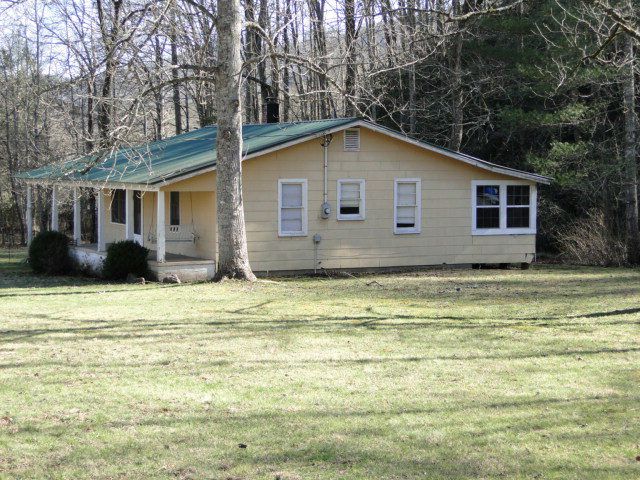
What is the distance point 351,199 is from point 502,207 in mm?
4254

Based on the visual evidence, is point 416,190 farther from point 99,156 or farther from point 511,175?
point 99,156

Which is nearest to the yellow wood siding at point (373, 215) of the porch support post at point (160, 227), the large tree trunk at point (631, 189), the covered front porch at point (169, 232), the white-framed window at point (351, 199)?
the white-framed window at point (351, 199)

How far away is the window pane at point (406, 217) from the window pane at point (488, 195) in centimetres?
190

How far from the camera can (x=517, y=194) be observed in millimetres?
23500

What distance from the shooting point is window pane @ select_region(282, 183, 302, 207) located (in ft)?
69.2

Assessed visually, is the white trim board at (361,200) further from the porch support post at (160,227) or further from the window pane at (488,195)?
the porch support post at (160,227)

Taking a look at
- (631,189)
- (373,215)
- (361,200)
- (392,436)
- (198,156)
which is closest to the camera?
(392,436)

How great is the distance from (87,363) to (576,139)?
2162 cm

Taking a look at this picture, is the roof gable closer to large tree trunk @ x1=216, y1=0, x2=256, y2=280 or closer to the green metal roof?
the green metal roof

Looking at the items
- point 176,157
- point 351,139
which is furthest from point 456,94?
point 176,157

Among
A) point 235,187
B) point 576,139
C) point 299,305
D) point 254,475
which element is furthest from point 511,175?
point 254,475

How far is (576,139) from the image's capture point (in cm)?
2803

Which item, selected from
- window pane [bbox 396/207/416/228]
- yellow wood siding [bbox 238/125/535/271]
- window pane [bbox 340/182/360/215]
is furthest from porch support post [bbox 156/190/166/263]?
window pane [bbox 396/207/416/228]

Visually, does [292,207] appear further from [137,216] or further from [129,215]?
[137,216]
